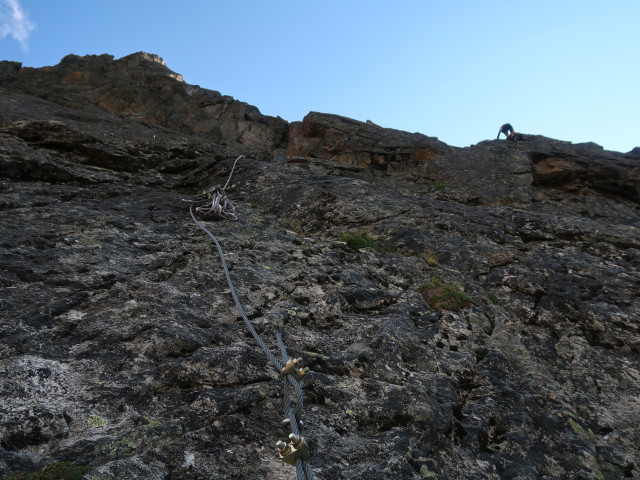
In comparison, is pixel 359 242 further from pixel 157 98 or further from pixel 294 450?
pixel 157 98

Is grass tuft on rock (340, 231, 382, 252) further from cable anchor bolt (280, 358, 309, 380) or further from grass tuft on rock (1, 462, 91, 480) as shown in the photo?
grass tuft on rock (1, 462, 91, 480)

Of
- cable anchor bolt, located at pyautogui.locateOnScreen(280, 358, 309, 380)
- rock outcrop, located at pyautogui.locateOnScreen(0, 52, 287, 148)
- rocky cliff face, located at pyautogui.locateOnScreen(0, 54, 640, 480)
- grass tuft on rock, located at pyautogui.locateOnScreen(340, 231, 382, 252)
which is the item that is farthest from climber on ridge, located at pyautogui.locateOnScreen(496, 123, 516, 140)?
cable anchor bolt, located at pyautogui.locateOnScreen(280, 358, 309, 380)

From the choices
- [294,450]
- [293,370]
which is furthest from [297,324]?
[294,450]

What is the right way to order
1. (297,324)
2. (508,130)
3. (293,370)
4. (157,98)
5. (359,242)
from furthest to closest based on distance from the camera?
(157,98)
(508,130)
(359,242)
(297,324)
(293,370)

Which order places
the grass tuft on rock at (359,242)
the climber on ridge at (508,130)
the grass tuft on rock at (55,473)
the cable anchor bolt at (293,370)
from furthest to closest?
the climber on ridge at (508,130) < the grass tuft on rock at (359,242) < the cable anchor bolt at (293,370) < the grass tuft on rock at (55,473)

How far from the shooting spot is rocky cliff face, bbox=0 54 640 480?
13.1 ft

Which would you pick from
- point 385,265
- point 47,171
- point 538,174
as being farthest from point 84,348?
point 538,174

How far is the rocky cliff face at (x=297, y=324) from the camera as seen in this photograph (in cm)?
400

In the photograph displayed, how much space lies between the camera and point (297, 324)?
602 centimetres

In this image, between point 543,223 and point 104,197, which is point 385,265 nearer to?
point 543,223

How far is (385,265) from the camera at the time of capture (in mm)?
8328

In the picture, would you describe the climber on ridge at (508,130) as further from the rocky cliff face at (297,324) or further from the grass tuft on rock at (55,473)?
the grass tuft on rock at (55,473)

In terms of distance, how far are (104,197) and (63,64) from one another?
645 inches

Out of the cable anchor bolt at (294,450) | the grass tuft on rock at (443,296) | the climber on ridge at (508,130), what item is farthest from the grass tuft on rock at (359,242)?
the climber on ridge at (508,130)
